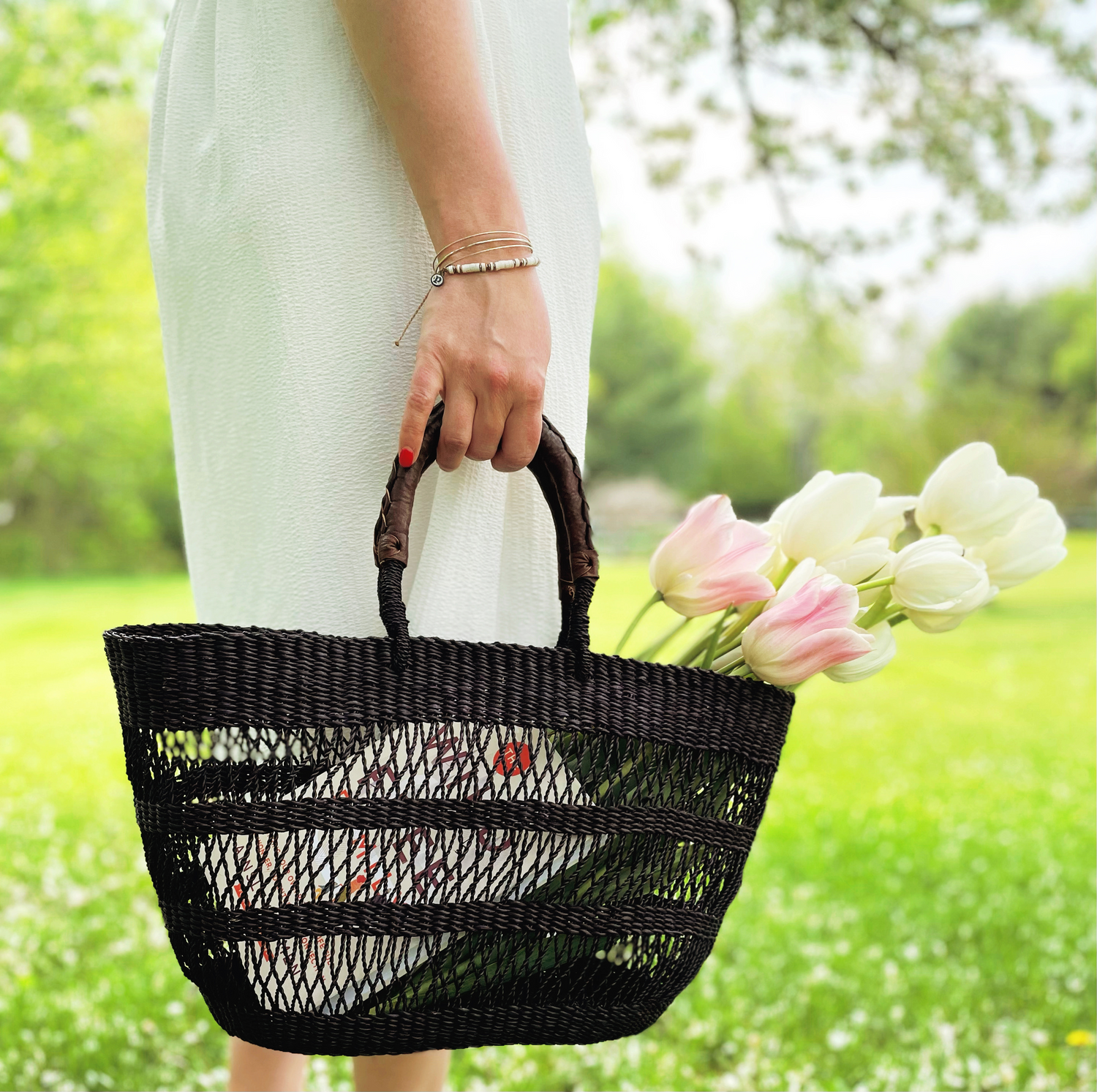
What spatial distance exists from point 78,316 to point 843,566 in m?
15.2

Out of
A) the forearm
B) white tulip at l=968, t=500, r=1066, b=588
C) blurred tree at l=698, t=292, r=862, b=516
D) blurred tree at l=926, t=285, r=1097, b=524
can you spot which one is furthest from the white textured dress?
blurred tree at l=698, t=292, r=862, b=516

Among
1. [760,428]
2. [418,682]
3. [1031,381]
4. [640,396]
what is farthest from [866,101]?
[760,428]

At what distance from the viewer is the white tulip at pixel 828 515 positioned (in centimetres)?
99

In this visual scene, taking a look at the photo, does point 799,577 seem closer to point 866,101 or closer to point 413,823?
point 413,823

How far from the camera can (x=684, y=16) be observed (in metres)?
4.56

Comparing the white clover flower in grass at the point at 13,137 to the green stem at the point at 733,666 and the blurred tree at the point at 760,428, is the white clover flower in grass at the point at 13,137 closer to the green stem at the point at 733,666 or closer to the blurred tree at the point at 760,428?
the green stem at the point at 733,666

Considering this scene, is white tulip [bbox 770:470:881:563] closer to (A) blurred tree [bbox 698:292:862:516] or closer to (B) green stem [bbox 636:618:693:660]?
(B) green stem [bbox 636:618:693:660]

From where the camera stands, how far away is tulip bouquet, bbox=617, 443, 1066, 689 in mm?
884

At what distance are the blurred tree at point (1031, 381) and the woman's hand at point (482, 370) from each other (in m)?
13.4

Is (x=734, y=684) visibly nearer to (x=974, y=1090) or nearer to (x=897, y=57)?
(x=974, y=1090)

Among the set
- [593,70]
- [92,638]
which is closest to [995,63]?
[593,70]

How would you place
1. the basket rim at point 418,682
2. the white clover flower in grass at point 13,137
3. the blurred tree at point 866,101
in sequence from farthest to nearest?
the blurred tree at point 866,101 → the white clover flower in grass at point 13,137 → the basket rim at point 418,682

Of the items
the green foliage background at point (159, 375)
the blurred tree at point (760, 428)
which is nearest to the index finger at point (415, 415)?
the green foliage background at point (159, 375)

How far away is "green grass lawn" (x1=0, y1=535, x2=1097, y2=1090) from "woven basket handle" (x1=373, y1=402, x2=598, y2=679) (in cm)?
150
